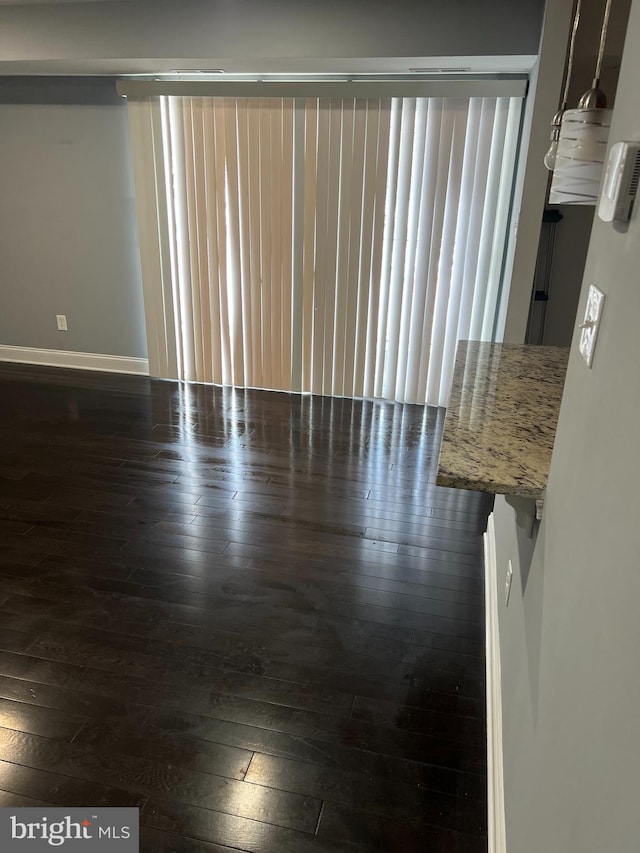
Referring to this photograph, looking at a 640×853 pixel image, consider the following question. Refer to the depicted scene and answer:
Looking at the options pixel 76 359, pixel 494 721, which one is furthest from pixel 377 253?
pixel 494 721

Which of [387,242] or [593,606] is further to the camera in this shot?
[387,242]

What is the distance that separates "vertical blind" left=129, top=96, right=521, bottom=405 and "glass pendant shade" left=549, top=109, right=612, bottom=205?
2.78 m

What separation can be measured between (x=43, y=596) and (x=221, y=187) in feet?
9.96

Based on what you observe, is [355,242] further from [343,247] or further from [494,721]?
[494,721]

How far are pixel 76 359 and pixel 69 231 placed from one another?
3.38 ft

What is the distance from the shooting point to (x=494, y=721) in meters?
1.80

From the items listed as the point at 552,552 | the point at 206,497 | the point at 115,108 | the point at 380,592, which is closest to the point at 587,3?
the point at 552,552

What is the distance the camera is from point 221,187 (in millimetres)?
4316

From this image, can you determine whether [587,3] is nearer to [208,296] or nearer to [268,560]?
[268,560]

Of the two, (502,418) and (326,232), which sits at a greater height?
(326,232)

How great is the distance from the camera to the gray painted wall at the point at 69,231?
4555 millimetres

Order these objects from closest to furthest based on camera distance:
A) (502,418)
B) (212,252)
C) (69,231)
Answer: (502,418)
(212,252)
(69,231)

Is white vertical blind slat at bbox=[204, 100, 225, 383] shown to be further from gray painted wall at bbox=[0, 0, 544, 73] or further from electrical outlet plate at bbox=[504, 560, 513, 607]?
electrical outlet plate at bbox=[504, 560, 513, 607]

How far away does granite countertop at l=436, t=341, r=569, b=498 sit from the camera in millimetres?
1390
